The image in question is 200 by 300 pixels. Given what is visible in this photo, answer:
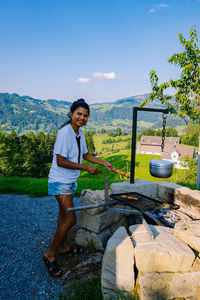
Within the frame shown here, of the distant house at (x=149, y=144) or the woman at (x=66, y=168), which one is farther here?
the distant house at (x=149, y=144)

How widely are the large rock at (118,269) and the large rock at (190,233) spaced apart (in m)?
0.65

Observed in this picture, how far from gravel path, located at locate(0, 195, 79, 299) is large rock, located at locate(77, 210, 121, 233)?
2.74 ft

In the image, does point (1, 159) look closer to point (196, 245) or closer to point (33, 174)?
point (33, 174)

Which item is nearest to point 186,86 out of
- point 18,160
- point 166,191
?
point 166,191

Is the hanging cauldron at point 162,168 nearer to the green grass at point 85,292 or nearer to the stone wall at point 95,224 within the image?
the stone wall at point 95,224

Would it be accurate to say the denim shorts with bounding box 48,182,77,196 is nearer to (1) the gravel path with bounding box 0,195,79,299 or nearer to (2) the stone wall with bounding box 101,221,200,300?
(2) the stone wall with bounding box 101,221,200,300

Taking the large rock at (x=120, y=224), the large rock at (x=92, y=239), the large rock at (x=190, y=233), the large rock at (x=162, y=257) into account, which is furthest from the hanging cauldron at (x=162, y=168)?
the large rock at (x=162, y=257)

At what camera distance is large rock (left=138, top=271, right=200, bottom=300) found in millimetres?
1922

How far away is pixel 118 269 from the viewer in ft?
6.81

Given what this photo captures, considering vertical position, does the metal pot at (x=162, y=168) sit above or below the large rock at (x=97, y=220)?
above

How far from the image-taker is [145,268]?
1.97m

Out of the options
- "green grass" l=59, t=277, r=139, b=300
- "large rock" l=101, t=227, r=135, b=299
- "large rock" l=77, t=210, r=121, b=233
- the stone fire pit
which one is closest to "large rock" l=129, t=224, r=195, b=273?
the stone fire pit

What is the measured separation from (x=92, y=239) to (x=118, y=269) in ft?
4.07

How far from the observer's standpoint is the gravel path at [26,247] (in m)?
2.51
